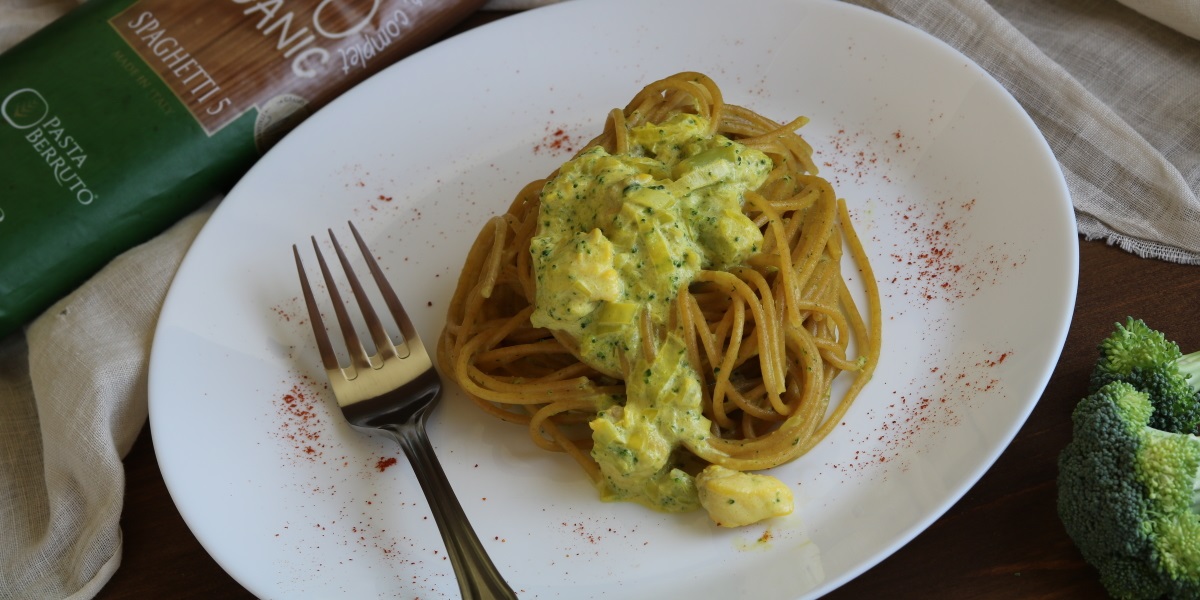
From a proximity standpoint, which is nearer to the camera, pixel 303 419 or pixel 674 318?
pixel 674 318

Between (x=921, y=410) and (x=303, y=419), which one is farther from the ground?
(x=921, y=410)

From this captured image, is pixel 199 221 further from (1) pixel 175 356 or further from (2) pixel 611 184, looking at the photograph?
(2) pixel 611 184

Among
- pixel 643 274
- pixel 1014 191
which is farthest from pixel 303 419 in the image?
pixel 1014 191

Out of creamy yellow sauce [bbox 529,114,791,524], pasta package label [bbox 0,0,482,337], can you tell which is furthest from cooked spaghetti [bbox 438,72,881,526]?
pasta package label [bbox 0,0,482,337]

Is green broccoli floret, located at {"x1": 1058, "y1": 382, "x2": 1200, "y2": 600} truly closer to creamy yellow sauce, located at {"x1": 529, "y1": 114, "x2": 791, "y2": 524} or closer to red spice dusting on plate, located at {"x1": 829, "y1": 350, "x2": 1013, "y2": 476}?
red spice dusting on plate, located at {"x1": 829, "y1": 350, "x2": 1013, "y2": 476}

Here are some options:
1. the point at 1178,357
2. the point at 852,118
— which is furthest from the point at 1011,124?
the point at 1178,357

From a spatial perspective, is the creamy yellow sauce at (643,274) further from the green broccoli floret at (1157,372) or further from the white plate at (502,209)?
the green broccoli floret at (1157,372)

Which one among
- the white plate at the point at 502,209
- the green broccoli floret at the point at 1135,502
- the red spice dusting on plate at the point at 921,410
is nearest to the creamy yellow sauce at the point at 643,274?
the white plate at the point at 502,209

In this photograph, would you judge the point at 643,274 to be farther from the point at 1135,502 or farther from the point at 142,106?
the point at 142,106
